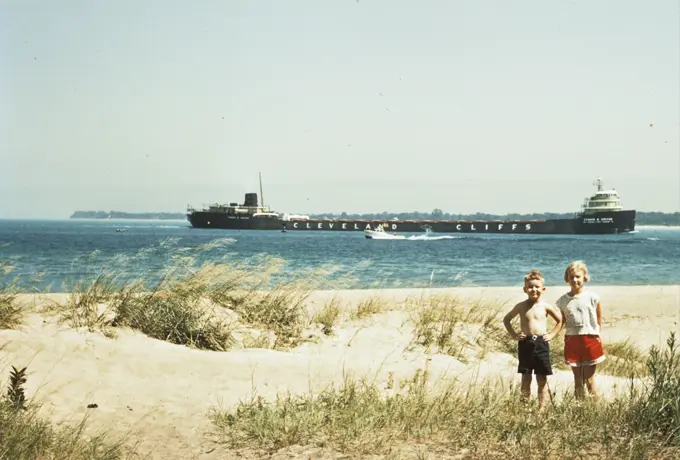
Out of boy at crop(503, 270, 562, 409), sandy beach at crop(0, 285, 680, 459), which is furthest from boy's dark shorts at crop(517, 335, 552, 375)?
sandy beach at crop(0, 285, 680, 459)

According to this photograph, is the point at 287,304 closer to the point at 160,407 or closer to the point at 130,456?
the point at 160,407

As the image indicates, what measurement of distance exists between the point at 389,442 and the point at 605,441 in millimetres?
1454

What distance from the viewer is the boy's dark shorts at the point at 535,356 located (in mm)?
5180

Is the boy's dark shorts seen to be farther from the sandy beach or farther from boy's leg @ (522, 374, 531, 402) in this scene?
the sandy beach

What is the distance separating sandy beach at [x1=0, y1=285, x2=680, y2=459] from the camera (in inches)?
187

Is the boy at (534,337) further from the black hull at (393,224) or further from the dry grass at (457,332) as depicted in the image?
the black hull at (393,224)

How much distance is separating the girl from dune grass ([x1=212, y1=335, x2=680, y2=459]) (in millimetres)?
650

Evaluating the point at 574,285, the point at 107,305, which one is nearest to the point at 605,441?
the point at 574,285

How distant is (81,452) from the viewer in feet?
12.5

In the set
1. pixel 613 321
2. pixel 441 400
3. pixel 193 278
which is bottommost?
pixel 613 321

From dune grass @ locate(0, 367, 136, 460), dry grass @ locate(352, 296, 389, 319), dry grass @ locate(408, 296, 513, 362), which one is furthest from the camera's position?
dry grass @ locate(352, 296, 389, 319)

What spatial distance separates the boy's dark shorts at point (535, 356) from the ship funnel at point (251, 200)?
9759cm

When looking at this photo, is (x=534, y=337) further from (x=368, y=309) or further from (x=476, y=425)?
(x=368, y=309)

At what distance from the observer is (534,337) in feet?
17.3
